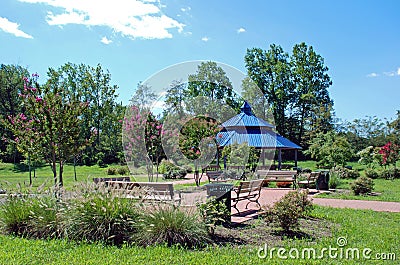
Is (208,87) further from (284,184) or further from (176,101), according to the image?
(284,184)

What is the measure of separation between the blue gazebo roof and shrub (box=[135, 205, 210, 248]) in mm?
14548

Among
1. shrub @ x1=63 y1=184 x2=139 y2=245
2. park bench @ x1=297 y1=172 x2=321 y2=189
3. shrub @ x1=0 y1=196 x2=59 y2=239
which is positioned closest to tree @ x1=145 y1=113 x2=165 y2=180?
park bench @ x1=297 y1=172 x2=321 y2=189

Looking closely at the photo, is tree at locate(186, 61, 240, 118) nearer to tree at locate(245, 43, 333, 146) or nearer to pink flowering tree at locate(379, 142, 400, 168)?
pink flowering tree at locate(379, 142, 400, 168)

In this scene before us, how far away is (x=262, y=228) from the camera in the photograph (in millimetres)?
7074

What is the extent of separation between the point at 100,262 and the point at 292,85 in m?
42.2

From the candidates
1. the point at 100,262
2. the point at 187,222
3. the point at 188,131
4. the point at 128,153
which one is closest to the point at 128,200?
the point at 187,222

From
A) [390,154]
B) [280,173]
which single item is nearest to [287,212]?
[280,173]

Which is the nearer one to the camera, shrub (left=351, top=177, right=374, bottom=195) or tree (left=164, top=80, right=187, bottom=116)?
shrub (left=351, top=177, right=374, bottom=195)

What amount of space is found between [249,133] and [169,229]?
17.1 meters

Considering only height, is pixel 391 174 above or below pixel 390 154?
below

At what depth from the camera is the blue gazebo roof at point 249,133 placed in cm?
2111

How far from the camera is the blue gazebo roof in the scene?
21.1 m

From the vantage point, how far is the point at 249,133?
2244cm

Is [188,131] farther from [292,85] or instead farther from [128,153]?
[292,85]
